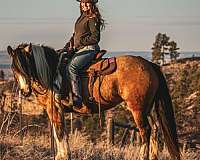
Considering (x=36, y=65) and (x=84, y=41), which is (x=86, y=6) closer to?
(x=84, y=41)

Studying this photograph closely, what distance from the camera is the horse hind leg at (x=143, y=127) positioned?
340 inches

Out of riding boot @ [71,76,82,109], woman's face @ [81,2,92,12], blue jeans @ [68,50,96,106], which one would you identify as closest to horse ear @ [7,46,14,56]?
blue jeans @ [68,50,96,106]

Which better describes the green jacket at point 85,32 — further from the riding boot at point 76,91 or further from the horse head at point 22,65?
the horse head at point 22,65

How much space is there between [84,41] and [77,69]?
0.54m

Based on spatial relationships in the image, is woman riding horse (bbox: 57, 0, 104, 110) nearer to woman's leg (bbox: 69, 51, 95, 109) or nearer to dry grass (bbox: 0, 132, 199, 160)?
woman's leg (bbox: 69, 51, 95, 109)

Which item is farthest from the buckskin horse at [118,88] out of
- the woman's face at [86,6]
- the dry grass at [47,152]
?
the woman's face at [86,6]

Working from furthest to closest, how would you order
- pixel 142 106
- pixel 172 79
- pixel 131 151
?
1. pixel 172 79
2. pixel 131 151
3. pixel 142 106

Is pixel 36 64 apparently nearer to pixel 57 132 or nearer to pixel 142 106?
pixel 57 132

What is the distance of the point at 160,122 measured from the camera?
917 centimetres

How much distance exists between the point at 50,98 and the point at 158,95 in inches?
71.2

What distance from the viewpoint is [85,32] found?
930cm

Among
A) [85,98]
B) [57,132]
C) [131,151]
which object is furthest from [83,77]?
[131,151]

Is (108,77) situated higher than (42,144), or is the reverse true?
(108,77)

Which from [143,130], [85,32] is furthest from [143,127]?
[85,32]
